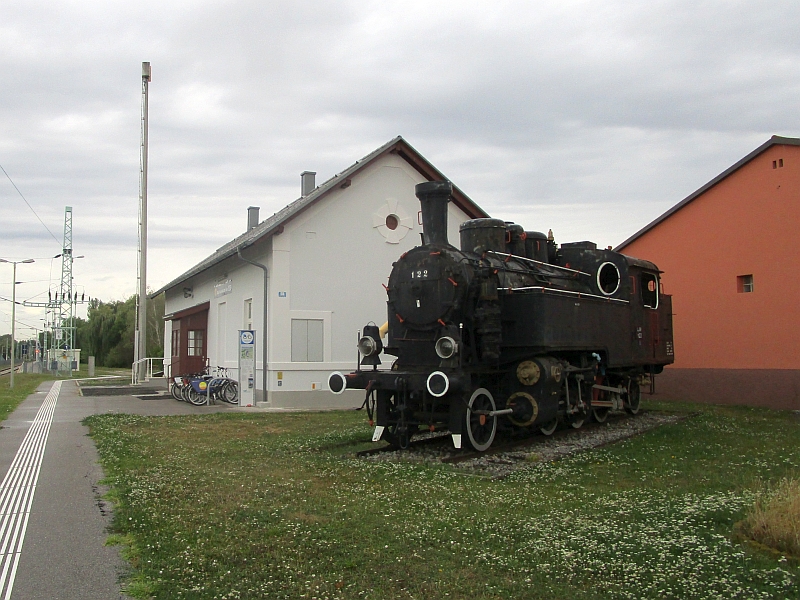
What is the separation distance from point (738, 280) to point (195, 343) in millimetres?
18639

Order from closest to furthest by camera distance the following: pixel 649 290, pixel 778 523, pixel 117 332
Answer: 1. pixel 778 523
2. pixel 649 290
3. pixel 117 332

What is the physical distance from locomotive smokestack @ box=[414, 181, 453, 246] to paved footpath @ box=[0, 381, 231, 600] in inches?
223

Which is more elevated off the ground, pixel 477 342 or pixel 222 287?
pixel 222 287

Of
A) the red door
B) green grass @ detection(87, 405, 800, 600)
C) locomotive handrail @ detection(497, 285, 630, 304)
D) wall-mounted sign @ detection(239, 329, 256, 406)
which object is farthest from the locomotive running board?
the red door

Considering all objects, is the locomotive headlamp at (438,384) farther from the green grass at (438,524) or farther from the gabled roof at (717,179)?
the gabled roof at (717,179)

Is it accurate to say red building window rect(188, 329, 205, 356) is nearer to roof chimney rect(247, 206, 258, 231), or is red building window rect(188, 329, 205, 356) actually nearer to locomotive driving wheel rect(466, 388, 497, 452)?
roof chimney rect(247, 206, 258, 231)

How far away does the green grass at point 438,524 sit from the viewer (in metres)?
4.69

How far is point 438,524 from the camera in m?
6.12

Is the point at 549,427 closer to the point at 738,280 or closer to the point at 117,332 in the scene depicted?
the point at 738,280

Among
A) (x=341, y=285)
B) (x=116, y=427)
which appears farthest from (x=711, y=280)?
(x=116, y=427)

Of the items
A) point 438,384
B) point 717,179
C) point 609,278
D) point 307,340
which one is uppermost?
point 717,179

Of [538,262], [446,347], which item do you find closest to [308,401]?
[538,262]

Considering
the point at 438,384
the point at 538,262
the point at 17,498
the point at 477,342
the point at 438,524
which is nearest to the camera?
the point at 438,524

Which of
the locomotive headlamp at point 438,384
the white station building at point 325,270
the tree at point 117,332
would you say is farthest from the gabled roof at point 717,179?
the tree at point 117,332
